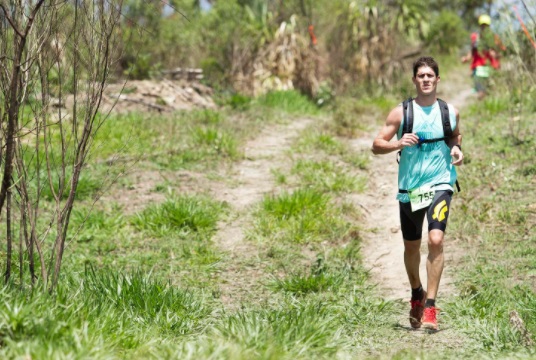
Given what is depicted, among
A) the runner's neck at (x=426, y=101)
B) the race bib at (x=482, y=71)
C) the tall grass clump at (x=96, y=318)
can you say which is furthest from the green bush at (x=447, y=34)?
the tall grass clump at (x=96, y=318)

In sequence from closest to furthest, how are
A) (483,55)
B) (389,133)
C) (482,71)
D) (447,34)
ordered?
(389,133) < (482,71) < (483,55) < (447,34)

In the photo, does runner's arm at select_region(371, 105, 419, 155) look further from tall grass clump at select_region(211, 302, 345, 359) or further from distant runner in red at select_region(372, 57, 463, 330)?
tall grass clump at select_region(211, 302, 345, 359)

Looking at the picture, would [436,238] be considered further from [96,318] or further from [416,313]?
[96,318]

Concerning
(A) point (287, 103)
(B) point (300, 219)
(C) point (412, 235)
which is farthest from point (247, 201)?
(A) point (287, 103)

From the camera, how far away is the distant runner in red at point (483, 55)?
46.1ft

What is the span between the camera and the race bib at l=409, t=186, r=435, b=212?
16.7 ft

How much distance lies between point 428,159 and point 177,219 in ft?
11.5

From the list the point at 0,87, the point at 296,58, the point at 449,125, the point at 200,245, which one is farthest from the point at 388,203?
the point at 296,58

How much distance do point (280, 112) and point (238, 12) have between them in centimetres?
506

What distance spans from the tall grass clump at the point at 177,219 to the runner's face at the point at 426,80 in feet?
11.0

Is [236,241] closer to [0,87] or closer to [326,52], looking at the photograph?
[0,87]

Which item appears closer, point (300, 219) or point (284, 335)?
point (284, 335)

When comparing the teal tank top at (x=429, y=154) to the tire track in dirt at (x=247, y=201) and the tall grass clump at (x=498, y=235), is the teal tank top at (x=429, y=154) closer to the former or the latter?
the tall grass clump at (x=498, y=235)

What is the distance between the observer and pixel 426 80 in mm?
5090
